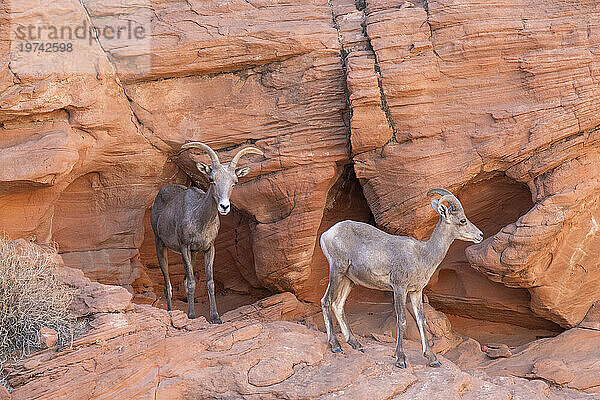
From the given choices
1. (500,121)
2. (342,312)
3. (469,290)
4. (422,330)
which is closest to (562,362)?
(469,290)

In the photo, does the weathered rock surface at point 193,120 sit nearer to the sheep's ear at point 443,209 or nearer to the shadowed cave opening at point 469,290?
the shadowed cave opening at point 469,290

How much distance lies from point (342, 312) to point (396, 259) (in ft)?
3.57

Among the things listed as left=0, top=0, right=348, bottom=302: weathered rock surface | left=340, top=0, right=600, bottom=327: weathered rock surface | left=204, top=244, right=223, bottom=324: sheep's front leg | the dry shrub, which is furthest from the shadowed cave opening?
the dry shrub

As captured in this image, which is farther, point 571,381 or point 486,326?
point 486,326

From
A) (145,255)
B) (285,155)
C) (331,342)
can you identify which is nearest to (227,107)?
(285,155)

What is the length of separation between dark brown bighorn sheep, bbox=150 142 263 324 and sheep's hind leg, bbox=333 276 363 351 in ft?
6.03

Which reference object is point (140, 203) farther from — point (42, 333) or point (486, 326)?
point (486, 326)

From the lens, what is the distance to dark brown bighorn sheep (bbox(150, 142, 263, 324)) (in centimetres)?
985

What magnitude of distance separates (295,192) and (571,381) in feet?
15.9

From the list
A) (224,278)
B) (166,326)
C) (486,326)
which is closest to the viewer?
(166,326)

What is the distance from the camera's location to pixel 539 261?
1065 cm

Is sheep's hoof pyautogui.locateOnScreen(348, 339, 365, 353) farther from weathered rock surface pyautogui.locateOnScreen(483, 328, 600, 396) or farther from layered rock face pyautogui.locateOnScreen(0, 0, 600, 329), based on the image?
layered rock face pyautogui.locateOnScreen(0, 0, 600, 329)

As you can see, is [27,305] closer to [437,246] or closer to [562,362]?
[437,246]

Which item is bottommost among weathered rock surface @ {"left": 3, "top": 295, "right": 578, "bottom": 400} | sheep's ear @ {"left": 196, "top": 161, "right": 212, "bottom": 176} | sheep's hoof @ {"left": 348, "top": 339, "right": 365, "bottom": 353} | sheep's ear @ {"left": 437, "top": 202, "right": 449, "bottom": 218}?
sheep's hoof @ {"left": 348, "top": 339, "right": 365, "bottom": 353}
